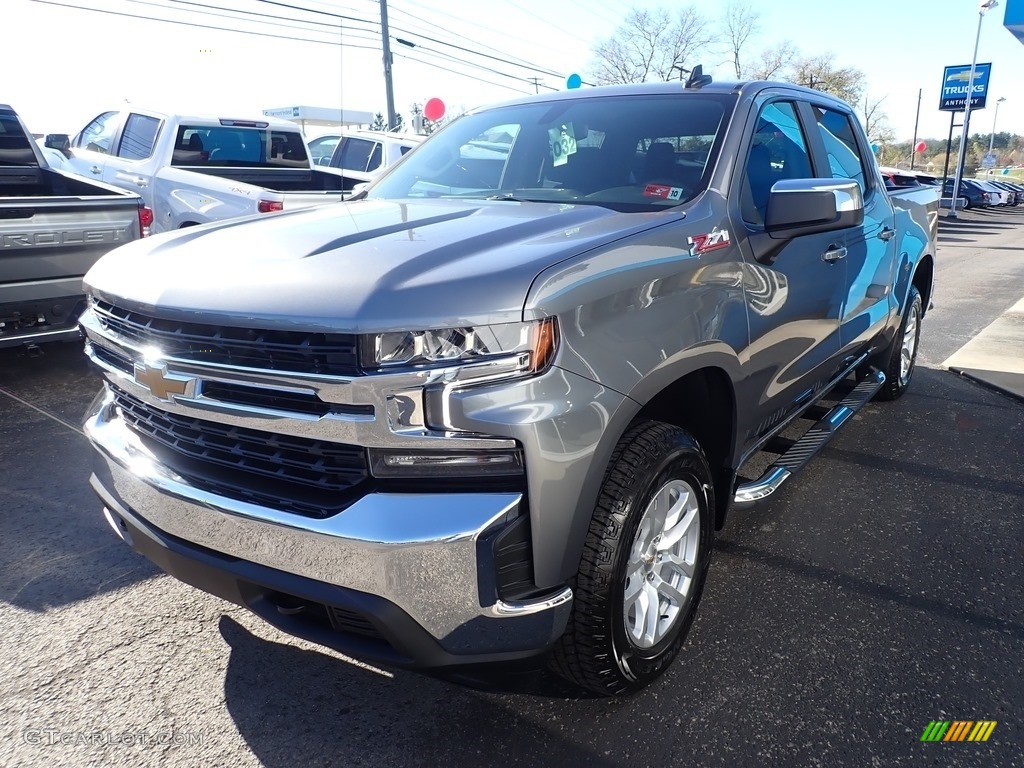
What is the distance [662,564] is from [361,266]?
1298mm

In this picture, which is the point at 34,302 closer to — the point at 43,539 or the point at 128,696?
the point at 43,539

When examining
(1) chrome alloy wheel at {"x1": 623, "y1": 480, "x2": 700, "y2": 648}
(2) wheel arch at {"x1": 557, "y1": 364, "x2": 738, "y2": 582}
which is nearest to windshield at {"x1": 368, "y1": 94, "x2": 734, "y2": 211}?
(2) wheel arch at {"x1": 557, "y1": 364, "x2": 738, "y2": 582}

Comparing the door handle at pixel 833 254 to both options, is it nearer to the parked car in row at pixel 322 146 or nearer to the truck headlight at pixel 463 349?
the truck headlight at pixel 463 349

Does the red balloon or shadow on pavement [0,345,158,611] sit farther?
the red balloon

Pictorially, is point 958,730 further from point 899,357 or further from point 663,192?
point 899,357

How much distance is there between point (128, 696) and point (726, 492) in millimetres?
2081

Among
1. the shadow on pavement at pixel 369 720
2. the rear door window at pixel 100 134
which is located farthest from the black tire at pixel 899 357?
the rear door window at pixel 100 134

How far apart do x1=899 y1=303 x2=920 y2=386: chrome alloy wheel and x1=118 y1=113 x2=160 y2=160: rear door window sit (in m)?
7.60

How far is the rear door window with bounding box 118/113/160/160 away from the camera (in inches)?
344

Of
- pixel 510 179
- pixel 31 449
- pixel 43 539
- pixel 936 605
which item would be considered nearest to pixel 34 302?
pixel 31 449

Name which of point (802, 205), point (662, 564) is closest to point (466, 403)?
point (662, 564)

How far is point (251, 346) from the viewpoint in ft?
6.36

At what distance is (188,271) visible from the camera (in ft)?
7.15

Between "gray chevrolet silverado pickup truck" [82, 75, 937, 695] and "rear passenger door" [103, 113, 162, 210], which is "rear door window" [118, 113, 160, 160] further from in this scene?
"gray chevrolet silverado pickup truck" [82, 75, 937, 695]
